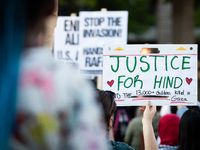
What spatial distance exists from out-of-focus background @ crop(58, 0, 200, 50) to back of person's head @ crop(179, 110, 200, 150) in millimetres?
5039

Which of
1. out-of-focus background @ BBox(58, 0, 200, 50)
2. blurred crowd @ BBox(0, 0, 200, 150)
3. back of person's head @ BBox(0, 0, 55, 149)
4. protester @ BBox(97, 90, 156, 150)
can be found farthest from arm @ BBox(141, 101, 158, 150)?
out-of-focus background @ BBox(58, 0, 200, 50)

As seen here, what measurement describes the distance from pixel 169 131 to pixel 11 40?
2.60 m

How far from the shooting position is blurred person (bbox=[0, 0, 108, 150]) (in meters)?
0.75

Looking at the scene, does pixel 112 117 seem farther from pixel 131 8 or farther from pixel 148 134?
pixel 131 8


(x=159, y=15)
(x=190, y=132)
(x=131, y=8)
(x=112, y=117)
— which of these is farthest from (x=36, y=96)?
(x=159, y=15)

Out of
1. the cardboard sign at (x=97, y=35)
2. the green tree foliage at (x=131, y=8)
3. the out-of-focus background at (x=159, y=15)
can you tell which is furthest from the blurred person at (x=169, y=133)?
the green tree foliage at (x=131, y=8)

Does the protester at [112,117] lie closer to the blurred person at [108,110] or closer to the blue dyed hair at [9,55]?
the blurred person at [108,110]

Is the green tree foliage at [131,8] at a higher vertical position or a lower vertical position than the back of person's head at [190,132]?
higher

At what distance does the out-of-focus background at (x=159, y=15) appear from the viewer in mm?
9009

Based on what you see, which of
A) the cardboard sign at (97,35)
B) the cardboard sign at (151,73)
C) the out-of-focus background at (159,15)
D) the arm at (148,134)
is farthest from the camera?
the out-of-focus background at (159,15)

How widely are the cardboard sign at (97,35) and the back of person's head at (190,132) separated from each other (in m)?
2.26

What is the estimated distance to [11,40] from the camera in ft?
2.60

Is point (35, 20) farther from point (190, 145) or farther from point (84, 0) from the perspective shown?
point (84, 0)

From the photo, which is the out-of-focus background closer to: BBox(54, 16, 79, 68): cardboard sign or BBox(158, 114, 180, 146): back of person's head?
BBox(54, 16, 79, 68): cardboard sign
